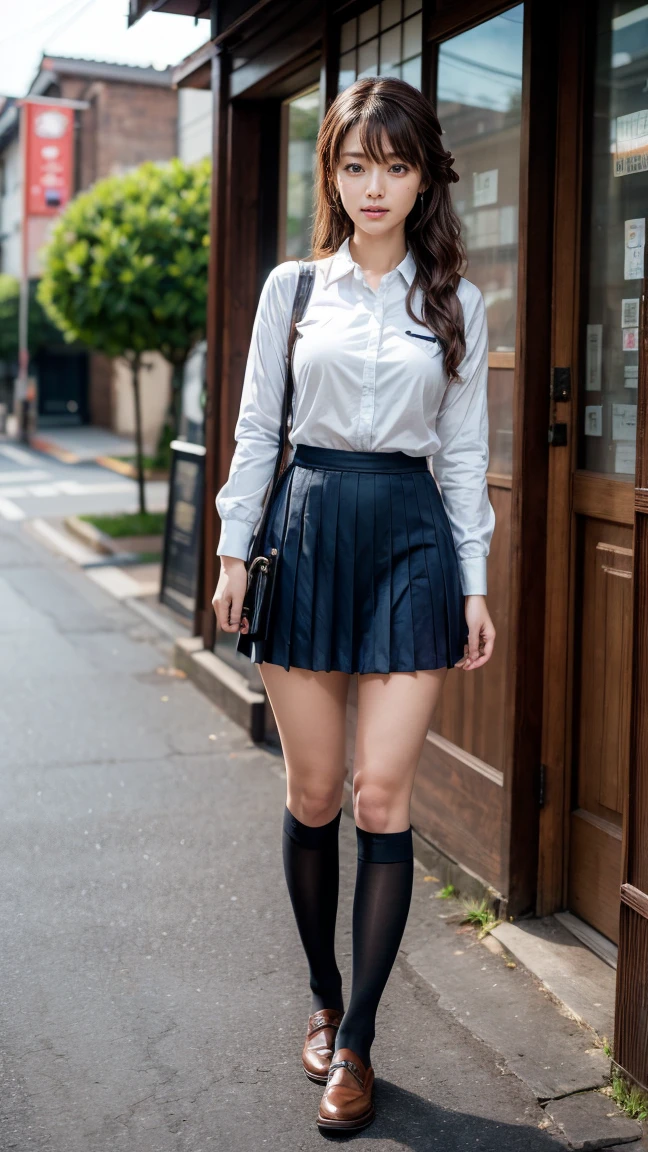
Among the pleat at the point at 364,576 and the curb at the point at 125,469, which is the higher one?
the curb at the point at 125,469

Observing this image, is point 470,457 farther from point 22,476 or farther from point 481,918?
point 22,476

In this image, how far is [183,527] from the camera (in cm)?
789

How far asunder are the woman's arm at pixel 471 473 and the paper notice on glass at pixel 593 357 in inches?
33.0

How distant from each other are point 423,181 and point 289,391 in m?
0.54

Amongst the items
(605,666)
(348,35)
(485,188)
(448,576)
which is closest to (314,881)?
(448,576)

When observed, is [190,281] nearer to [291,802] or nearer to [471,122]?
[471,122]

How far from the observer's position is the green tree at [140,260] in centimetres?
1025

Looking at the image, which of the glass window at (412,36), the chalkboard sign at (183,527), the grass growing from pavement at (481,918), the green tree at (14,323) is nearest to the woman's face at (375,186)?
the glass window at (412,36)

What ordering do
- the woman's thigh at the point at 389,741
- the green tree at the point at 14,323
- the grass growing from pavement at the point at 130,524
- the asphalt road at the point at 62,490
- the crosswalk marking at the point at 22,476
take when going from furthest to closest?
1. the green tree at the point at 14,323
2. the crosswalk marking at the point at 22,476
3. the asphalt road at the point at 62,490
4. the grass growing from pavement at the point at 130,524
5. the woman's thigh at the point at 389,741

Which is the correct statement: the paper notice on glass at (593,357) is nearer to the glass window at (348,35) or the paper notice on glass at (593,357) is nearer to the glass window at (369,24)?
the glass window at (369,24)

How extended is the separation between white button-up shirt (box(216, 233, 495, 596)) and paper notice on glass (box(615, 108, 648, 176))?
81cm

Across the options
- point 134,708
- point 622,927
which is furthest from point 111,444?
point 622,927

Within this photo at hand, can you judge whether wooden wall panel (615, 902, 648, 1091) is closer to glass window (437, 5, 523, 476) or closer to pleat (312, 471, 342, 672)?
pleat (312, 471, 342, 672)

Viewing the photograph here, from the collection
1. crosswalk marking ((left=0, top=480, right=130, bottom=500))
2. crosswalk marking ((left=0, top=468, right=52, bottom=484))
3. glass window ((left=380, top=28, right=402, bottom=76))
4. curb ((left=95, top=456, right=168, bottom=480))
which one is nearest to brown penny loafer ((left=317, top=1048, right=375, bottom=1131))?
glass window ((left=380, top=28, right=402, bottom=76))
